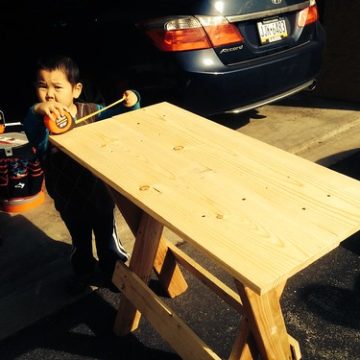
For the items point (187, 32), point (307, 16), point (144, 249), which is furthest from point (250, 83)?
point (144, 249)

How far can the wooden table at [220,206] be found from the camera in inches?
50.9

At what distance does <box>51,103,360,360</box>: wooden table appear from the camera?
1293 millimetres

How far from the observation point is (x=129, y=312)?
2.29m

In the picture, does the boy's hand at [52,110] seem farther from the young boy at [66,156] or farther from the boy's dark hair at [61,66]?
the boy's dark hair at [61,66]

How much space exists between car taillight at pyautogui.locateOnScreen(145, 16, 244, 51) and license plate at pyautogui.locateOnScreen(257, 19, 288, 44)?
0.41 meters

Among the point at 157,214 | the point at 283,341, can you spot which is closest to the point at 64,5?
the point at 157,214

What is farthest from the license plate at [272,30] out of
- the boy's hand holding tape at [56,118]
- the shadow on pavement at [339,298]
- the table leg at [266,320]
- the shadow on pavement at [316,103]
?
the table leg at [266,320]

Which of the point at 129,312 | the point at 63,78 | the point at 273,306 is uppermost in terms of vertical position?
the point at 63,78

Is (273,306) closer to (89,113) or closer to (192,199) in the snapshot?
(192,199)

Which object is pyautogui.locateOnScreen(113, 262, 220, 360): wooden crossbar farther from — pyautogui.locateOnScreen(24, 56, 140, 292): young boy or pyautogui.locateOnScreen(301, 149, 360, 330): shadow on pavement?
pyautogui.locateOnScreen(301, 149, 360, 330): shadow on pavement

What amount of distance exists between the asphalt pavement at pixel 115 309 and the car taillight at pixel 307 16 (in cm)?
214

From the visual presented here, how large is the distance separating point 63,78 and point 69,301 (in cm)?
126

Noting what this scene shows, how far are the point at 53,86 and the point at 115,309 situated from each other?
1.27 meters

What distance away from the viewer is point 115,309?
8.38ft
